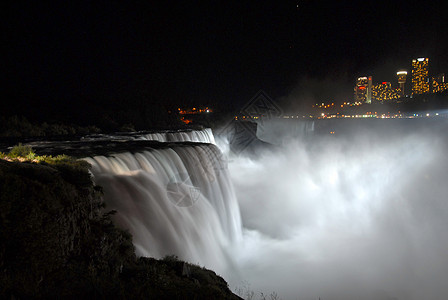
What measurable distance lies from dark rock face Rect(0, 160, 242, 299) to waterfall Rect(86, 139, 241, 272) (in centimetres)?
169

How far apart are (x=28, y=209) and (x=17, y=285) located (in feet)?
3.85

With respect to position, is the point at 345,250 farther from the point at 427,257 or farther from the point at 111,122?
A: the point at 111,122

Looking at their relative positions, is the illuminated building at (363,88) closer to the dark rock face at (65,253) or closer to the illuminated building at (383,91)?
the illuminated building at (383,91)

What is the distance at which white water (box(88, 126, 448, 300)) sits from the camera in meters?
8.82

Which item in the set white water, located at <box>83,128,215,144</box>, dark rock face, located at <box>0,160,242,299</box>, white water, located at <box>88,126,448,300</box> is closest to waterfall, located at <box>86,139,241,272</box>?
white water, located at <box>88,126,448,300</box>

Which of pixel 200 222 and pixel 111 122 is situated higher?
pixel 111 122

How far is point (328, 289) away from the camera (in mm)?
10633

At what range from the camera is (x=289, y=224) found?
1769cm

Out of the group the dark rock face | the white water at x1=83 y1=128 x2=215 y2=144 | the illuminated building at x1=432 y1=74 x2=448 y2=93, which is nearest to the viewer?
the dark rock face

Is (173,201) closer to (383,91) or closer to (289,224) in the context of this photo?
(289,224)

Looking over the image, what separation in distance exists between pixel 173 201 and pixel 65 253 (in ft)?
17.4

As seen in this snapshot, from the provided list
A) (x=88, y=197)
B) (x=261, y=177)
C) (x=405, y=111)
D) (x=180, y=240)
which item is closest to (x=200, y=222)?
(x=180, y=240)

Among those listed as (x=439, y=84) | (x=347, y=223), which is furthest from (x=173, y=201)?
(x=439, y=84)

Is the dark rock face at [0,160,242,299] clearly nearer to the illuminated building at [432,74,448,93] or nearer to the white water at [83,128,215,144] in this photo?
the white water at [83,128,215,144]
